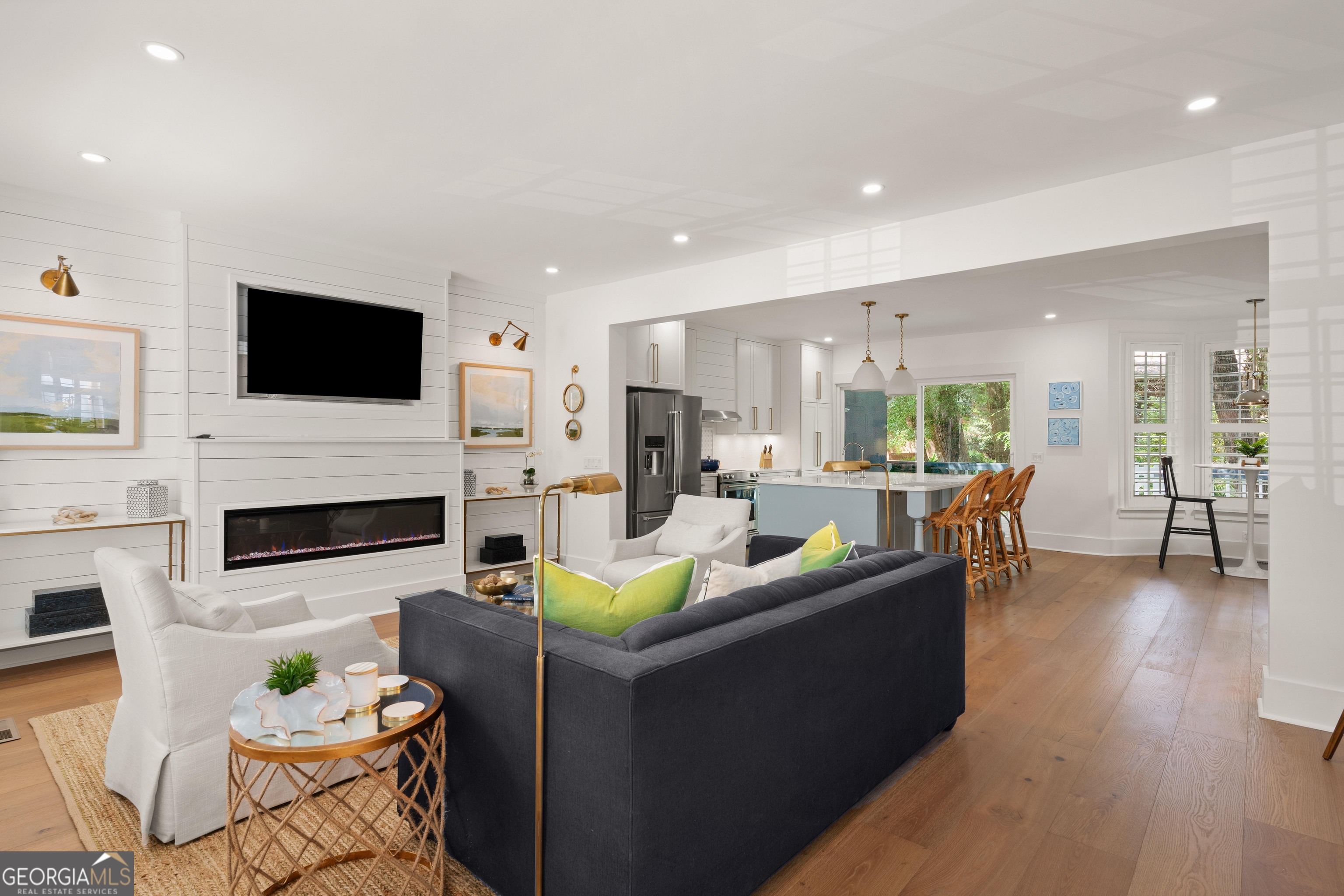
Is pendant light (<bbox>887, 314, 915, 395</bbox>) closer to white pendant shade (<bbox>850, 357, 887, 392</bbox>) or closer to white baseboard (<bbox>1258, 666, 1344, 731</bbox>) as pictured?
white pendant shade (<bbox>850, 357, 887, 392</bbox>)

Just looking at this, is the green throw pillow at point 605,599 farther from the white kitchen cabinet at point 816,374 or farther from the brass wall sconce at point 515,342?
the white kitchen cabinet at point 816,374

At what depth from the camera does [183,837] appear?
210 centimetres

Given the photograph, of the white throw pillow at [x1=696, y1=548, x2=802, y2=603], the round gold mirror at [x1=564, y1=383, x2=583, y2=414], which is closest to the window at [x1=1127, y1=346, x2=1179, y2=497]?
the round gold mirror at [x1=564, y1=383, x2=583, y2=414]

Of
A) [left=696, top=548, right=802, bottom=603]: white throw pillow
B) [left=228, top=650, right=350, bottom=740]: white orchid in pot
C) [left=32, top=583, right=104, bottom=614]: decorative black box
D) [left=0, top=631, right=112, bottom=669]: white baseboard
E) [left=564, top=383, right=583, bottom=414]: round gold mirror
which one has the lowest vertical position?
[left=0, top=631, right=112, bottom=669]: white baseboard

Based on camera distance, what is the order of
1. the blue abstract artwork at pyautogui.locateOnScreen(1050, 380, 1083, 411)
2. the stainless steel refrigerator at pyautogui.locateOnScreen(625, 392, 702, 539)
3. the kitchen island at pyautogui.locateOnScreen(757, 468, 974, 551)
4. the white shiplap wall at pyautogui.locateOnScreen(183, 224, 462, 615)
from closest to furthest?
the white shiplap wall at pyautogui.locateOnScreen(183, 224, 462, 615) < the kitchen island at pyautogui.locateOnScreen(757, 468, 974, 551) < the stainless steel refrigerator at pyautogui.locateOnScreen(625, 392, 702, 539) < the blue abstract artwork at pyautogui.locateOnScreen(1050, 380, 1083, 411)

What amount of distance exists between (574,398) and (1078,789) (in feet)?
15.4

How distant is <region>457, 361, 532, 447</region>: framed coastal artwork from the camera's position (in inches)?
228

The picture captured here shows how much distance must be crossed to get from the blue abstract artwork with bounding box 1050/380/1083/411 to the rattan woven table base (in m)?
7.51

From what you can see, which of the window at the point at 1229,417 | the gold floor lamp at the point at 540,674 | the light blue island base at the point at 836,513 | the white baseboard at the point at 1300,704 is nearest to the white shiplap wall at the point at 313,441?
the light blue island base at the point at 836,513

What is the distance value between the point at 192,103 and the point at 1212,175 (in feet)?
14.6

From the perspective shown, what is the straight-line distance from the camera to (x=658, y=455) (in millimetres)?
6516

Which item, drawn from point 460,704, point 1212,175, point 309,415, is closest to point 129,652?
point 460,704

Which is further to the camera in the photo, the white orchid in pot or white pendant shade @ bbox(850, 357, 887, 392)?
white pendant shade @ bbox(850, 357, 887, 392)

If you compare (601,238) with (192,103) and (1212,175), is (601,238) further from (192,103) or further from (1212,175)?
(1212,175)
